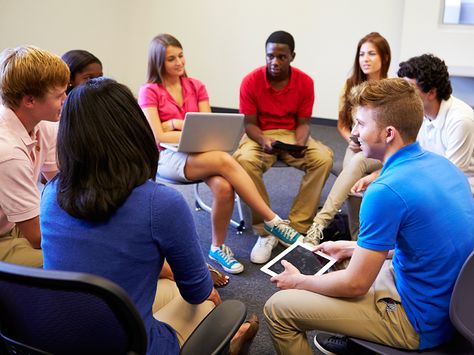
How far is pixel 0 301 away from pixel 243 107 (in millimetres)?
2223

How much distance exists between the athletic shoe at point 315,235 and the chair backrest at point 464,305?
4.26 ft

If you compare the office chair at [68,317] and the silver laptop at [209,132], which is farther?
the silver laptop at [209,132]

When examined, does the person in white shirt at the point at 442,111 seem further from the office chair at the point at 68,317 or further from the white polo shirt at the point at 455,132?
the office chair at the point at 68,317

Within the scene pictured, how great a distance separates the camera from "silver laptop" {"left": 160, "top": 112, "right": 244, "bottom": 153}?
2357mm

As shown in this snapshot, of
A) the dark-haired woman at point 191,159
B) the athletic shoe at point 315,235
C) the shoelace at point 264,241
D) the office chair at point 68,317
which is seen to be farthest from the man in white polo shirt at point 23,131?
the athletic shoe at point 315,235

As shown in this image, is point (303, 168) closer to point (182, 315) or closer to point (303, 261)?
point (303, 261)

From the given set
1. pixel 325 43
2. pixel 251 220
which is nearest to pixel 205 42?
pixel 325 43

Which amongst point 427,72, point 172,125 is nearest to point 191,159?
point 172,125

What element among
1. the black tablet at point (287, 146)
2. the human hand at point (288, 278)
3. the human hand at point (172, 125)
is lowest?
the human hand at point (288, 278)

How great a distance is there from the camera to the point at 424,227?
127 cm

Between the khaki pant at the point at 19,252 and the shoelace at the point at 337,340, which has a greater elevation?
the khaki pant at the point at 19,252

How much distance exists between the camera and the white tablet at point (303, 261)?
1.71 metres

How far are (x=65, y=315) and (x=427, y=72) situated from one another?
1897mm

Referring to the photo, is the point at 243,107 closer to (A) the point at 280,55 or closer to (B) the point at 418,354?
(A) the point at 280,55
